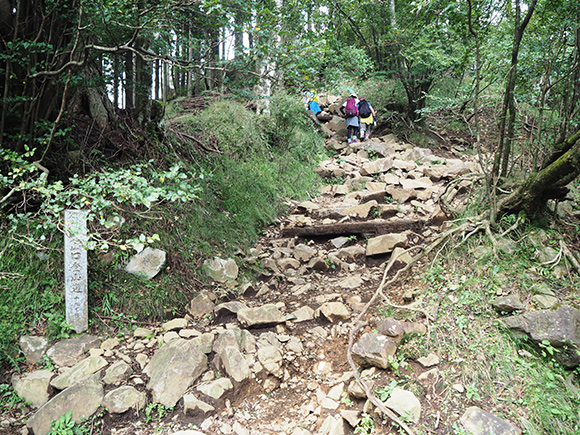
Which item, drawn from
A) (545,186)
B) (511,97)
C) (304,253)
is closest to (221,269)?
(304,253)

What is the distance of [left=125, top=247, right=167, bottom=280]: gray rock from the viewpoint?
3.96 metres

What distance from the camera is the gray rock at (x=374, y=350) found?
274cm

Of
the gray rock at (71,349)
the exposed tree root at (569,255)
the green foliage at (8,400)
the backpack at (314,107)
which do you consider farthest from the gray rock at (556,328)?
the backpack at (314,107)

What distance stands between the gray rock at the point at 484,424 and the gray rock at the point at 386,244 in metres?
2.49

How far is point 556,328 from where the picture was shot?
2684mm

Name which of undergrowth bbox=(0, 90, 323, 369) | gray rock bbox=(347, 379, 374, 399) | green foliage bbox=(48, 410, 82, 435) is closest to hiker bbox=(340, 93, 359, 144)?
undergrowth bbox=(0, 90, 323, 369)

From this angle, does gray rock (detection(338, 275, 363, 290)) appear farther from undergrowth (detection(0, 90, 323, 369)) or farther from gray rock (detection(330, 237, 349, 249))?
undergrowth (detection(0, 90, 323, 369))

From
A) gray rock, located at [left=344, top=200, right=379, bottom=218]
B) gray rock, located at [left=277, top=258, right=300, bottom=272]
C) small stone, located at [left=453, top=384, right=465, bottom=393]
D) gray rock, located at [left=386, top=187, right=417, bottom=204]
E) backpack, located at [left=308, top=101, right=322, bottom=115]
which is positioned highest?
backpack, located at [left=308, top=101, right=322, bottom=115]

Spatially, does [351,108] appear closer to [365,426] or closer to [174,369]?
[174,369]

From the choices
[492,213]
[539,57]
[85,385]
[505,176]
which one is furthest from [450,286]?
[85,385]

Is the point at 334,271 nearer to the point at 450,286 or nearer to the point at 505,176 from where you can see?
the point at 450,286

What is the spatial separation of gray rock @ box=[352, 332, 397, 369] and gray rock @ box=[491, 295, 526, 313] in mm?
919

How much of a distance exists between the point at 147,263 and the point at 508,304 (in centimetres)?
354

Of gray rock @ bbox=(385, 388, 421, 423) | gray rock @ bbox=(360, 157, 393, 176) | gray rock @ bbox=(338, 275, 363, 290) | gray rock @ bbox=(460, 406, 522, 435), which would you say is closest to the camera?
gray rock @ bbox=(460, 406, 522, 435)
